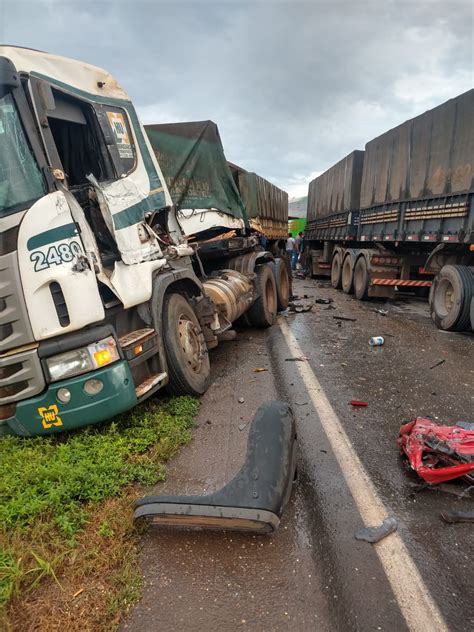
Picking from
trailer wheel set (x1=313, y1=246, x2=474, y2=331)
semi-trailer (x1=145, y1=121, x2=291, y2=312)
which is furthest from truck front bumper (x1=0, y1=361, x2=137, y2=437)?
trailer wheel set (x1=313, y1=246, x2=474, y2=331)

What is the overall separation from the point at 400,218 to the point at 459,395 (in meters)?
5.55

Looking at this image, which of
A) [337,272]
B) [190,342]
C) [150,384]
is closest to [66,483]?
[150,384]

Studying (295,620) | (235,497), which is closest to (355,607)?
(295,620)

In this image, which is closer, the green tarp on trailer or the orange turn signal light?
the orange turn signal light

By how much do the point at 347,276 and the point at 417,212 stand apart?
411 centimetres

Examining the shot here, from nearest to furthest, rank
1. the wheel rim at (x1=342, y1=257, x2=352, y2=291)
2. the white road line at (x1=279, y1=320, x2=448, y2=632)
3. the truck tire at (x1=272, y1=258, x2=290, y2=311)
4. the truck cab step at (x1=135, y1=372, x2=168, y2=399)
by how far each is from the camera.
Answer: the white road line at (x1=279, y1=320, x2=448, y2=632), the truck cab step at (x1=135, y1=372, x2=168, y2=399), the truck tire at (x1=272, y1=258, x2=290, y2=311), the wheel rim at (x1=342, y1=257, x2=352, y2=291)

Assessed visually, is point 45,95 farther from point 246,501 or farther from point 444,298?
point 444,298

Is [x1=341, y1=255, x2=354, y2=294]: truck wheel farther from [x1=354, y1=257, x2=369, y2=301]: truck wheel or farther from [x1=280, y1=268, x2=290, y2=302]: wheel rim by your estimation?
[x1=280, y1=268, x2=290, y2=302]: wheel rim

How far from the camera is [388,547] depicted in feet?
6.95

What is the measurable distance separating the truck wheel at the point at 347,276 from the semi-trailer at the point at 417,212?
0.03m

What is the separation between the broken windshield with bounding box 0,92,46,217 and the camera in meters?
2.54

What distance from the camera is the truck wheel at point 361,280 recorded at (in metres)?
10.0


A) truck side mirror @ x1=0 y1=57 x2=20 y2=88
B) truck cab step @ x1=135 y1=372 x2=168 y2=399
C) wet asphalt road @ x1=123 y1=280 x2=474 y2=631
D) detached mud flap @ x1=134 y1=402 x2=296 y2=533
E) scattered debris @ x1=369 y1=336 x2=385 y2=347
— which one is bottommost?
scattered debris @ x1=369 y1=336 x2=385 y2=347

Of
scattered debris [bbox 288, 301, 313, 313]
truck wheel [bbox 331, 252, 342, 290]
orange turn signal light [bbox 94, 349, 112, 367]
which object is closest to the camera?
orange turn signal light [bbox 94, 349, 112, 367]
